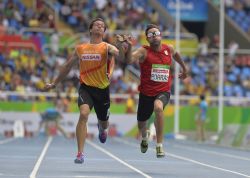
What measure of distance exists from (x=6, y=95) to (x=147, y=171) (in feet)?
71.9

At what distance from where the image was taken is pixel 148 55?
15.9m

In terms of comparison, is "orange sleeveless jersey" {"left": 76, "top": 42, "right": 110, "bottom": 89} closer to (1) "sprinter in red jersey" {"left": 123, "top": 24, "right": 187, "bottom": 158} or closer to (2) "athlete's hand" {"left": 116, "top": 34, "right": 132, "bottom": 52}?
(1) "sprinter in red jersey" {"left": 123, "top": 24, "right": 187, "bottom": 158}

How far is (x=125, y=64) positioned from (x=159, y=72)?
2221cm

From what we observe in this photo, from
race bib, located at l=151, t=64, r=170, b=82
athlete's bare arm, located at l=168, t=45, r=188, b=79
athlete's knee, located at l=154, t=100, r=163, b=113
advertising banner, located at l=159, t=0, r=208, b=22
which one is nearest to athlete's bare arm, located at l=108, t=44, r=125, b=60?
race bib, located at l=151, t=64, r=170, b=82

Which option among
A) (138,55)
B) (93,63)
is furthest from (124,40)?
(138,55)

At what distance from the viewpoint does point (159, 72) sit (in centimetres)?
1593

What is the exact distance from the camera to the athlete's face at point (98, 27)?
15.1m

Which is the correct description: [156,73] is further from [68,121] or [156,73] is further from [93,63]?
[68,121]

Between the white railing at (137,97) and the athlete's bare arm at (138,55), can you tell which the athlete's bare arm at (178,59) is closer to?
the athlete's bare arm at (138,55)

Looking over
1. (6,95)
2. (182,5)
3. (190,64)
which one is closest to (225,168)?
(6,95)

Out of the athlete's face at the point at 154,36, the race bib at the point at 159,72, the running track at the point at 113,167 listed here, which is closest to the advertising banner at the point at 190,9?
the running track at the point at 113,167

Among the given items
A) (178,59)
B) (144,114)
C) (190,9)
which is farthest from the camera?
(190,9)

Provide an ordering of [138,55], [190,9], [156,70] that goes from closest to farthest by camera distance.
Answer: [138,55]
[156,70]
[190,9]

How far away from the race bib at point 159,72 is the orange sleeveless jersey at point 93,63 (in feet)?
3.03
